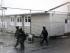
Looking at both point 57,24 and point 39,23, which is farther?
point 57,24

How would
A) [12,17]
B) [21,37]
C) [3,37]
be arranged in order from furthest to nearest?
[12,17] → [3,37] → [21,37]

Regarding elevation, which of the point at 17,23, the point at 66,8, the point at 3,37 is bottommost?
the point at 3,37

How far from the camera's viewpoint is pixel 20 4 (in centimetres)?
2189

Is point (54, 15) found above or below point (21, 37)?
above

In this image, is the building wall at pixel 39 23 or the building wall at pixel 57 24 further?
the building wall at pixel 57 24

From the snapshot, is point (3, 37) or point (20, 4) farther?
point (20, 4)

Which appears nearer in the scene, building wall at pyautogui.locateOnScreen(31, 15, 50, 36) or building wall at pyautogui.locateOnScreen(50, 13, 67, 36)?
building wall at pyautogui.locateOnScreen(31, 15, 50, 36)

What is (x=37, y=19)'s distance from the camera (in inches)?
797

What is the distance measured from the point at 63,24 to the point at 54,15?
7.00ft

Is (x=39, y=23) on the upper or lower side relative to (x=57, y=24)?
upper

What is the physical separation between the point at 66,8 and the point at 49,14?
403cm

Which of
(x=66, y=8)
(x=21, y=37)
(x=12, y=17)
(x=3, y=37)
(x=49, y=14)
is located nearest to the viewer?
(x=21, y=37)

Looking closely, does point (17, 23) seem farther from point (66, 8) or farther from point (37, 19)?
point (66, 8)

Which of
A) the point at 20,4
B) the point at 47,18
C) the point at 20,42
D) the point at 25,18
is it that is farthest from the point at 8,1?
the point at 20,42
